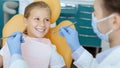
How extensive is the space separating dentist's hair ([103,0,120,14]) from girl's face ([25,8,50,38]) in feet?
2.22

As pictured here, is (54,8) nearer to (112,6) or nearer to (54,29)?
(54,29)

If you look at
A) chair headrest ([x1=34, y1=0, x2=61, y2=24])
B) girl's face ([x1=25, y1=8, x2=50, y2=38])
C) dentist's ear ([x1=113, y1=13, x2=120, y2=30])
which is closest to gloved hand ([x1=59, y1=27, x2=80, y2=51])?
girl's face ([x1=25, y1=8, x2=50, y2=38])

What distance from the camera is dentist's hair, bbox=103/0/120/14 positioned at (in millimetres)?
1253

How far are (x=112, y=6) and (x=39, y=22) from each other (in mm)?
741

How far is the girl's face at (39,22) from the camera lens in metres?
1.88

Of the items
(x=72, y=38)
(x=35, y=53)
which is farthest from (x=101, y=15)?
(x=35, y=53)

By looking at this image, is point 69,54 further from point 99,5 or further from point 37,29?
point 99,5

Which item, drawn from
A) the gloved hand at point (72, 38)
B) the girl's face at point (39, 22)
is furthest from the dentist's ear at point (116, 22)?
the girl's face at point (39, 22)

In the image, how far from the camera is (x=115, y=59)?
1276 millimetres

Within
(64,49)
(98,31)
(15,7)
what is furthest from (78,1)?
(98,31)

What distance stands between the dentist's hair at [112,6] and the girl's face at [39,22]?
68 cm

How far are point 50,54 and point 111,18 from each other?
0.72 metres

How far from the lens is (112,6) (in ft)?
Answer: 4.17

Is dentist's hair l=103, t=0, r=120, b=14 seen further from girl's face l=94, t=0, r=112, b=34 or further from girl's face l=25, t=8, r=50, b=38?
girl's face l=25, t=8, r=50, b=38
